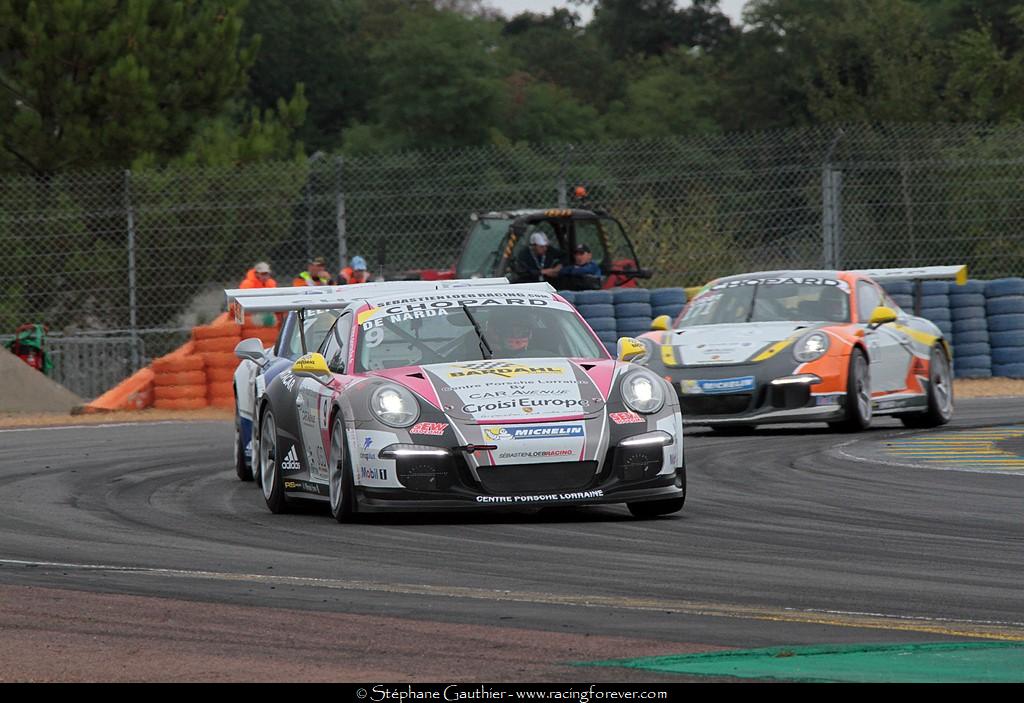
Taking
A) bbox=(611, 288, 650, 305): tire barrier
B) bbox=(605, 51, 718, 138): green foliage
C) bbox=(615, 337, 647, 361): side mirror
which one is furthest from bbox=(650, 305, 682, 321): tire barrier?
bbox=(605, 51, 718, 138): green foliage

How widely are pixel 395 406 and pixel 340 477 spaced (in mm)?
512

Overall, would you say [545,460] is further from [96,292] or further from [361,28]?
[361,28]

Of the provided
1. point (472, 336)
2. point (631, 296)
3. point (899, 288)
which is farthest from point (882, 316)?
point (899, 288)

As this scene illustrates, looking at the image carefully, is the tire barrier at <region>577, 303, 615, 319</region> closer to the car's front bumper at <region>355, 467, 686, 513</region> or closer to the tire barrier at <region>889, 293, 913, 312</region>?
the tire barrier at <region>889, 293, 913, 312</region>

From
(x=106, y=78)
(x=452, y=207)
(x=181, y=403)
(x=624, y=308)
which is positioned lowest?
(x=181, y=403)

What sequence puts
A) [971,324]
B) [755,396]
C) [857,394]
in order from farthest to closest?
[971,324] → [857,394] → [755,396]

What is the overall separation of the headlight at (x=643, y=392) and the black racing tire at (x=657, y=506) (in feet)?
1.20

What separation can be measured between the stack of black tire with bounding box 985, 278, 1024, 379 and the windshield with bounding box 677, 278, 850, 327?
6.65 metres

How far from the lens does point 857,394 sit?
54.0 ft

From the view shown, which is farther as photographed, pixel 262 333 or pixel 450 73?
pixel 450 73

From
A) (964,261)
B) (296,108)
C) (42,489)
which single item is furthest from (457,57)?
(42,489)

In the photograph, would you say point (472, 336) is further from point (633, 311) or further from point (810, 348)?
point (633, 311)

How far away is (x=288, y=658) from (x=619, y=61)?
84686 millimetres

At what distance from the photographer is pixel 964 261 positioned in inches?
983
